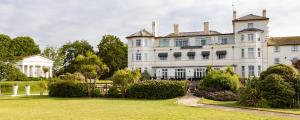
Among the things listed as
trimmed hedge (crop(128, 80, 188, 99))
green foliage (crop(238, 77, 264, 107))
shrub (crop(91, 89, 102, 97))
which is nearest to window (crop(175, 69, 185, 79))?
shrub (crop(91, 89, 102, 97))

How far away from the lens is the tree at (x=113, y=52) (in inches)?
2896

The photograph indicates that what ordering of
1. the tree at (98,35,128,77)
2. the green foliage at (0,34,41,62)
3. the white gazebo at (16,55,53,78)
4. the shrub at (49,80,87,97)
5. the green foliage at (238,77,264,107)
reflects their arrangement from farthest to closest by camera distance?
the green foliage at (0,34,41,62)
the white gazebo at (16,55,53,78)
the tree at (98,35,128,77)
the shrub at (49,80,87,97)
the green foliage at (238,77,264,107)

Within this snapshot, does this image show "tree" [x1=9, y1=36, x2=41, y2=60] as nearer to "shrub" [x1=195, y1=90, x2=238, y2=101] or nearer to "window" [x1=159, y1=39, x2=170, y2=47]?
"window" [x1=159, y1=39, x2=170, y2=47]

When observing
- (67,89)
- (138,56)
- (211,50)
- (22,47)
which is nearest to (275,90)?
(67,89)

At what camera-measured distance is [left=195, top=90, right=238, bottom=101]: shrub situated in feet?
101

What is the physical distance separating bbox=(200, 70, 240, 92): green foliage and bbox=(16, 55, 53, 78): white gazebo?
47.6m

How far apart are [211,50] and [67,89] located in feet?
94.3

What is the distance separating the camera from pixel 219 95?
31422 mm

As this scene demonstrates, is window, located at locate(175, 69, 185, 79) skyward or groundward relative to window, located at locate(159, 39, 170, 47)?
groundward

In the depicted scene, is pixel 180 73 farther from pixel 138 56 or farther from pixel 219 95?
pixel 219 95

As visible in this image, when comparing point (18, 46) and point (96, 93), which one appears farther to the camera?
point (18, 46)

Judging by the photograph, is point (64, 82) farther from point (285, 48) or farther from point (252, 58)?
point (285, 48)

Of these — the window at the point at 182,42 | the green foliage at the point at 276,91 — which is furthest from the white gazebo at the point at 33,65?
the green foliage at the point at 276,91

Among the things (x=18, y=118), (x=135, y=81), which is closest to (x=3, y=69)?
(x=135, y=81)
